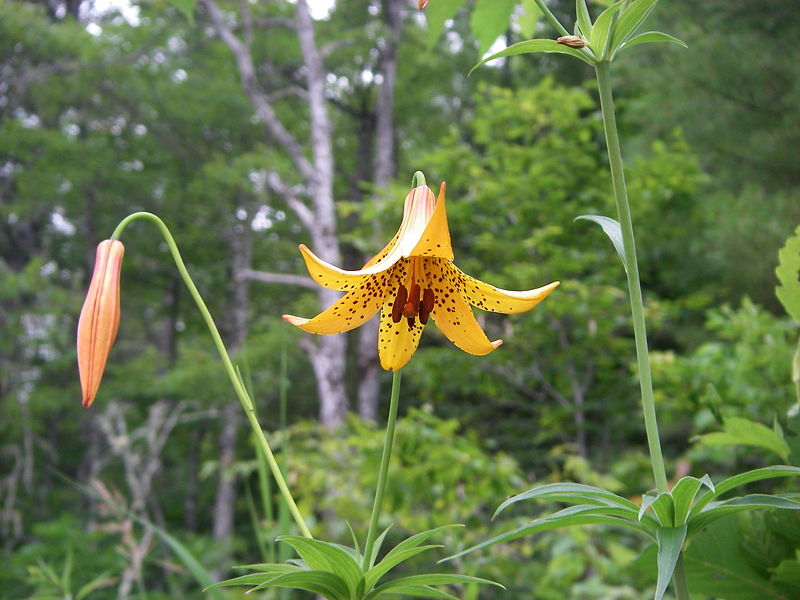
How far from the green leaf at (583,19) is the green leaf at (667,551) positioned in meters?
0.27

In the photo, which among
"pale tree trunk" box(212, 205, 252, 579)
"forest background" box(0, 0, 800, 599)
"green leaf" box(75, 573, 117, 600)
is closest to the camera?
"green leaf" box(75, 573, 117, 600)

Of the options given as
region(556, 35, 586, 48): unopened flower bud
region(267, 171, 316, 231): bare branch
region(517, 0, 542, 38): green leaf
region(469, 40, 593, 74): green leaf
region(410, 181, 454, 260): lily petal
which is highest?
region(267, 171, 316, 231): bare branch

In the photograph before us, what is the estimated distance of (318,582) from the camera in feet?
1.29

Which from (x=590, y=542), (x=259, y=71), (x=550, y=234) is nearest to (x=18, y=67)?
(x=259, y=71)

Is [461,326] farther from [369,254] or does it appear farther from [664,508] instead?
[369,254]

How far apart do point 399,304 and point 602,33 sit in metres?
0.20

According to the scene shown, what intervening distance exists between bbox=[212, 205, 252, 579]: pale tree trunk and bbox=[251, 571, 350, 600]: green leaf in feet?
24.5

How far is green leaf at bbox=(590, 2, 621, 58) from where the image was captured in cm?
41

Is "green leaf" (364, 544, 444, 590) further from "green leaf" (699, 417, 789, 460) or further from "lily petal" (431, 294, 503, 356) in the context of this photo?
"green leaf" (699, 417, 789, 460)

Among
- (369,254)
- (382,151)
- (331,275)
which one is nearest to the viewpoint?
(331,275)

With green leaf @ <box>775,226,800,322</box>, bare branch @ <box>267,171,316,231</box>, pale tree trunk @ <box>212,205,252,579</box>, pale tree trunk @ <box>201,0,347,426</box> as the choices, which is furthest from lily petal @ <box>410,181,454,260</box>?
pale tree trunk @ <box>212,205,252,579</box>

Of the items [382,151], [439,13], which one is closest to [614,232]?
[439,13]

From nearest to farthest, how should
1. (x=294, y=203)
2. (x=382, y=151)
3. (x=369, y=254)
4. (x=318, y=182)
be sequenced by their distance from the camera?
1. (x=369, y=254)
2. (x=294, y=203)
3. (x=318, y=182)
4. (x=382, y=151)

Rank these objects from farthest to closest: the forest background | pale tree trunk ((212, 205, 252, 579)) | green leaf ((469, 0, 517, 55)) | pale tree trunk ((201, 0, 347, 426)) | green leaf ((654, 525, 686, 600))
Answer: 1. pale tree trunk ((212, 205, 252, 579))
2. pale tree trunk ((201, 0, 347, 426))
3. the forest background
4. green leaf ((469, 0, 517, 55))
5. green leaf ((654, 525, 686, 600))
